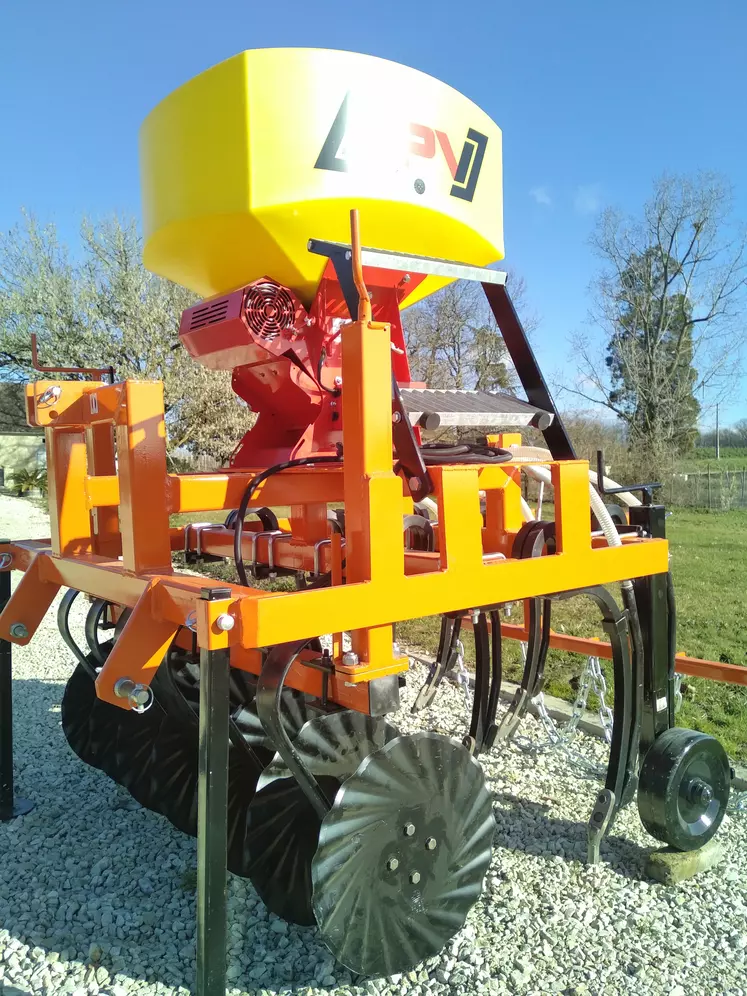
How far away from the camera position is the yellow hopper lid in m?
2.26

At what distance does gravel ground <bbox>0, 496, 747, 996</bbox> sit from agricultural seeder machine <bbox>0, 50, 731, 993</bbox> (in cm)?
16

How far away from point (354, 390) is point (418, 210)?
91 cm

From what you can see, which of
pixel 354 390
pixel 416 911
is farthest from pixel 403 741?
pixel 354 390

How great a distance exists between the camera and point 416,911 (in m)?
1.92

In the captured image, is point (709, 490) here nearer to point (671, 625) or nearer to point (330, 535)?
point (671, 625)

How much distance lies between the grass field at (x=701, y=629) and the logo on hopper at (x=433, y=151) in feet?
10.3

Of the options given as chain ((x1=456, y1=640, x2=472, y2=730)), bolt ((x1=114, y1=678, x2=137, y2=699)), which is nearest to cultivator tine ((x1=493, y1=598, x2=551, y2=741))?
chain ((x1=456, y1=640, x2=472, y2=730))

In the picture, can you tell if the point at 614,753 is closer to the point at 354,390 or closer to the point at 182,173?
the point at 354,390

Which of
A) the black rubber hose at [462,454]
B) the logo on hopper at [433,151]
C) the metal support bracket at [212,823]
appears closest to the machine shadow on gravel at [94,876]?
the metal support bracket at [212,823]

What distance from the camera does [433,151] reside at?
8.09ft

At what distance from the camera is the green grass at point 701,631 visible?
14.8 feet

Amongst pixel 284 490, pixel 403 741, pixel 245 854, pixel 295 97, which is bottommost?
pixel 245 854

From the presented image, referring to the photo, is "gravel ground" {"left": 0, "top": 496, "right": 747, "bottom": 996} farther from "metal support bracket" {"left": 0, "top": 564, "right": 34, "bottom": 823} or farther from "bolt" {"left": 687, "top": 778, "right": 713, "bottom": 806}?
"bolt" {"left": 687, "top": 778, "right": 713, "bottom": 806}

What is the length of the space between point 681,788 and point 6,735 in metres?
2.66
